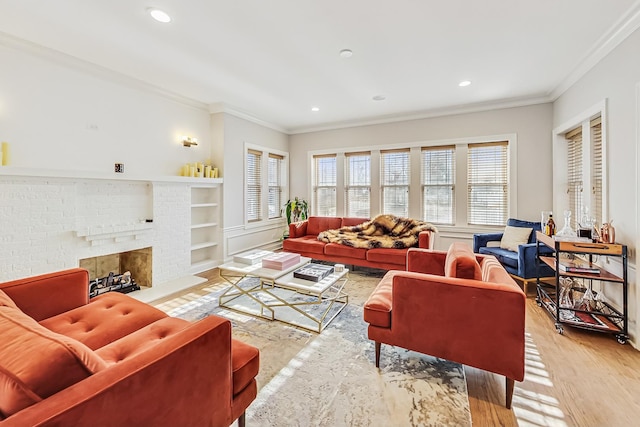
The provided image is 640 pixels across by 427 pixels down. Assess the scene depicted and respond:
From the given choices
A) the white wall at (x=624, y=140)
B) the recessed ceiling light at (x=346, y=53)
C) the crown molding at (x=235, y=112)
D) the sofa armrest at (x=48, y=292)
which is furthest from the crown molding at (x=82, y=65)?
A: the white wall at (x=624, y=140)

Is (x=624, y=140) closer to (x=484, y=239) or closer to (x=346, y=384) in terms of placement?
(x=484, y=239)

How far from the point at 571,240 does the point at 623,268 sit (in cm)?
39

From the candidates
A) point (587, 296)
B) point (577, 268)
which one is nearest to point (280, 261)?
point (577, 268)

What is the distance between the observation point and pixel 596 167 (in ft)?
10.1

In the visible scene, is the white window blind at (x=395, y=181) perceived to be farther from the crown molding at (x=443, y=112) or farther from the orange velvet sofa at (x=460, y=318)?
the orange velvet sofa at (x=460, y=318)

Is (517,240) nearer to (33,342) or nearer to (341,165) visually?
(341,165)

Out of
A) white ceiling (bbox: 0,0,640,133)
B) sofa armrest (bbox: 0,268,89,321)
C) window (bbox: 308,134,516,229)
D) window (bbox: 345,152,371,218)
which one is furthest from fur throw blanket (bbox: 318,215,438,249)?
sofa armrest (bbox: 0,268,89,321)

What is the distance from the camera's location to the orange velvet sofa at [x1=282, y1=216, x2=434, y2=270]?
394 centimetres

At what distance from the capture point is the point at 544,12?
228 centimetres

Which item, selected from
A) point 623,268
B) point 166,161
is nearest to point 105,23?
point 166,161

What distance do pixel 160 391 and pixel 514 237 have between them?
4484 millimetres

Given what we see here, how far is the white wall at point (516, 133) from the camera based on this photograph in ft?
13.9

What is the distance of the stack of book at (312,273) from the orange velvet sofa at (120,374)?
1.27 metres

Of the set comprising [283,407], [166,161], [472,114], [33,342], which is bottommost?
[283,407]
